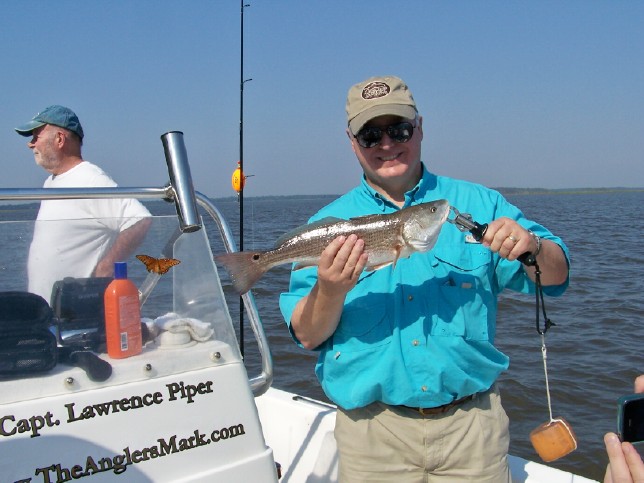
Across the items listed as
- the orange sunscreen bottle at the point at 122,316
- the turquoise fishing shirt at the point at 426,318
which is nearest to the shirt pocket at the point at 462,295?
the turquoise fishing shirt at the point at 426,318

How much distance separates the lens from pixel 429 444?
2.81 metres

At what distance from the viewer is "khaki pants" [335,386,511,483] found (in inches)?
111

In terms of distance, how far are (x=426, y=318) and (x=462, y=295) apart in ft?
0.69

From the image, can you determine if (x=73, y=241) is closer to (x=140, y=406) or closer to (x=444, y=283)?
(x=140, y=406)

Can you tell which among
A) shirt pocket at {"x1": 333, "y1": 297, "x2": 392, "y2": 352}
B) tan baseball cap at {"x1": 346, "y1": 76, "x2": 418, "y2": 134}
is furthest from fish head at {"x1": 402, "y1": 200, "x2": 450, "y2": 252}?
tan baseball cap at {"x1": 346, "y1": 76, "x2": 418, "y2": 134}

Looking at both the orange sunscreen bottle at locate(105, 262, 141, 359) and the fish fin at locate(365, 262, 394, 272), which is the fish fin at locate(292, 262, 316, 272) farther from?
the orange sunscreen bottle at locate(105, 262, 141, 359)

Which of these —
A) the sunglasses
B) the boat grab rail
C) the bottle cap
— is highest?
the sunglasses

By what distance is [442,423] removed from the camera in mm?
2809

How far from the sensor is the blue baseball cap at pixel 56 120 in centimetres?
492

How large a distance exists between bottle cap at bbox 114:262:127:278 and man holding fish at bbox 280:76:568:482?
86 cm

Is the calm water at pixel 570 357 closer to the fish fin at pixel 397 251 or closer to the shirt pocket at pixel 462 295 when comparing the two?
the fish fin at pixel 397 251

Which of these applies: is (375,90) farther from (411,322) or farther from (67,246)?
(67,246)

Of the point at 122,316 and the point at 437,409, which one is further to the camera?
the point at 437,409

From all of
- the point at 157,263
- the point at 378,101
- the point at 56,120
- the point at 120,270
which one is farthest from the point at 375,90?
the point at 56,120
